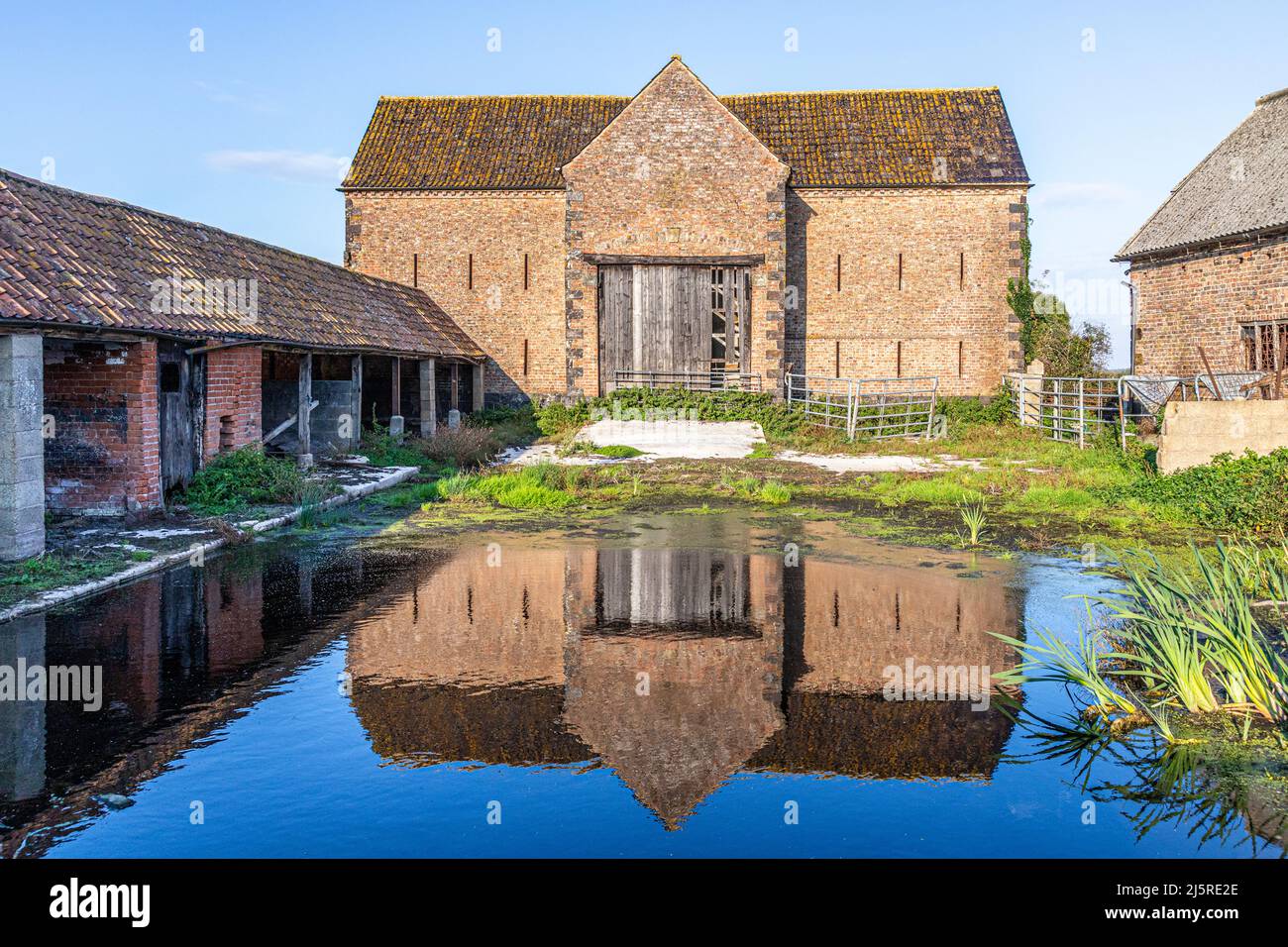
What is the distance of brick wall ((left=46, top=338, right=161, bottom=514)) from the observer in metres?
13.6

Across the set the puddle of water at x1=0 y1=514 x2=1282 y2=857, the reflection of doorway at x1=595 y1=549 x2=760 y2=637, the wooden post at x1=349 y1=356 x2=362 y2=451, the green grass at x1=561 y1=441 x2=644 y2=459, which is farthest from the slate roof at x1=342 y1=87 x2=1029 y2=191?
the puddle of water at x1=0 y1=514 x2=1282 y2=857

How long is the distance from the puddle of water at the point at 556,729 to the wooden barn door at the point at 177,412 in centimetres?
464

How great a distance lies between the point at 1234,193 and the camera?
24828 millimetres

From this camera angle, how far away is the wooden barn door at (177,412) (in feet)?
47.7

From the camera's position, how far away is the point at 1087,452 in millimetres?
20797

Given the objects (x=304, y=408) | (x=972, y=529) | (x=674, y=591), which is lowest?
(x=674, y=591)

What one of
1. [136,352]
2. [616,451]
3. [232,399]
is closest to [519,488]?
[232,399]

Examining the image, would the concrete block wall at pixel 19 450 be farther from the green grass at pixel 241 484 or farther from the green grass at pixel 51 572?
the green grass at pixel 241 484

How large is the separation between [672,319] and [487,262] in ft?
19.2

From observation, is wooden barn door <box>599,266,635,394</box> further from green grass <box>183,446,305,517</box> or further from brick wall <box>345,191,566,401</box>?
green grass <box>183,446,305,517</box>

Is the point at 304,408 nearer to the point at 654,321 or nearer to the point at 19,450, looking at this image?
the point at 19,450
